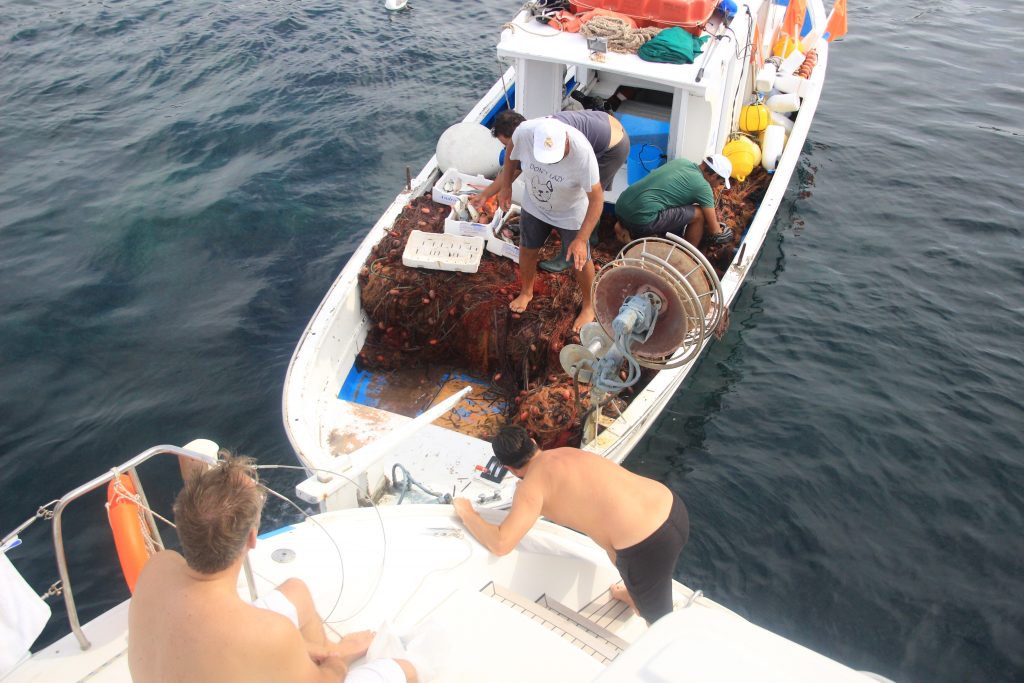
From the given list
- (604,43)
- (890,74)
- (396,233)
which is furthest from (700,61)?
(890,74)

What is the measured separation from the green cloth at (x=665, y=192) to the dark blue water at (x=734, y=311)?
1.83m

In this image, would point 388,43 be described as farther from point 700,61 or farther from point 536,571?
point 536,571

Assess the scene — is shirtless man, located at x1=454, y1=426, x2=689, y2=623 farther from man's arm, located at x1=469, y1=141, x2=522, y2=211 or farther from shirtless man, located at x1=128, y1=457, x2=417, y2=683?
man's arm, located at x1=469, y1=141, x2=522, y2=211

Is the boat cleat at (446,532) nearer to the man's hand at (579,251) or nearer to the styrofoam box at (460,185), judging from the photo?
the man's hand at (579,251)

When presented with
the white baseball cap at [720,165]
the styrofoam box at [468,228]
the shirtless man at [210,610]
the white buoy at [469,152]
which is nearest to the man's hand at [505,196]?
the styrofoam box at [468,228]

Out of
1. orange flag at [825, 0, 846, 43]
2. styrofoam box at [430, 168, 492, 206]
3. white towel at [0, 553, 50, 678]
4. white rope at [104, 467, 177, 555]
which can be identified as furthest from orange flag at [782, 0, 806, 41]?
white towel at [0, 553, 50, 678]

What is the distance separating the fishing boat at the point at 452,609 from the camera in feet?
7.47

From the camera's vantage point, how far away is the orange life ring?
3104 mm

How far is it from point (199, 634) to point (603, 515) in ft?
5.90

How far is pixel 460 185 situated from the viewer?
261 inches

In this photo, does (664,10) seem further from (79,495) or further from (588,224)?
(79,495)

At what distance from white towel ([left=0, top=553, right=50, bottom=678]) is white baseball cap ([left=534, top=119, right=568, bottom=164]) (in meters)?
3.40

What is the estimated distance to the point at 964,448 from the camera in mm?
6246

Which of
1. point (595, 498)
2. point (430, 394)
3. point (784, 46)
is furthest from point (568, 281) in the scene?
point (784, 46)
